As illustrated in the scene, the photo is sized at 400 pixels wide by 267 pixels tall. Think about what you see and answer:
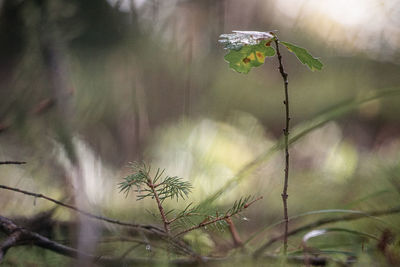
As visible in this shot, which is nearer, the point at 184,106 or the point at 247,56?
the point at 247,56

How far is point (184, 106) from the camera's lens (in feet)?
2.33

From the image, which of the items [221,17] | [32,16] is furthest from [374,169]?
[32,16]

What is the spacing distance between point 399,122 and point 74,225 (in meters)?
1.21

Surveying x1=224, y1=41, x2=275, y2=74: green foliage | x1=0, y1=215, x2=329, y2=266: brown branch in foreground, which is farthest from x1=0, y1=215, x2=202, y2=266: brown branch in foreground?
x1=224, y1=41, x2=275, y2=74: green foliage

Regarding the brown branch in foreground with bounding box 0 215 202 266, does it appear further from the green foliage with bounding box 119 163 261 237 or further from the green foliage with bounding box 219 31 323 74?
the green foliage with bounding box 219 31 323 74

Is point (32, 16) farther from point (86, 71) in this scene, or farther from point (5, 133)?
point (5, 133)

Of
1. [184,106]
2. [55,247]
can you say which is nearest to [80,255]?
[55,247]

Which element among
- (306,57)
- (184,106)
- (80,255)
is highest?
(184,106)

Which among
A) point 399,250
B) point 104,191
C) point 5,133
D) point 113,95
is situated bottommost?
point 399,250

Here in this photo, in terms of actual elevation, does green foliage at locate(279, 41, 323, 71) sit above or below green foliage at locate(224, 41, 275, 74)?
below

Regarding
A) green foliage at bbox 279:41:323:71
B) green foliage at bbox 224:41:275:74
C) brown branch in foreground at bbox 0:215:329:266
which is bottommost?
brown branch in foreground at bbox 0:215:329:266

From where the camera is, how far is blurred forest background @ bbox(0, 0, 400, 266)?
469 millimetres

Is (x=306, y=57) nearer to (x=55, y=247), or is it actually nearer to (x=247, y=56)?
(x=247, y=56)

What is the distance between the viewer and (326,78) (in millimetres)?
964
